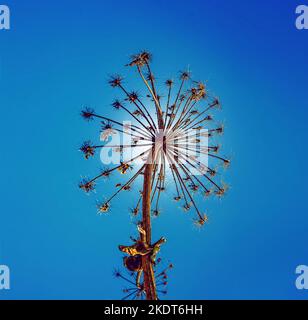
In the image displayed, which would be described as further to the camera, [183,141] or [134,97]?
[183,141]

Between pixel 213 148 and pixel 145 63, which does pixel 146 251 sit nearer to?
pixel 145 63

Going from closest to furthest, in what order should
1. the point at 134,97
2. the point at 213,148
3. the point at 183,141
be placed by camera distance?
the point at 134,97, the point at 183,141, the point at 213,148

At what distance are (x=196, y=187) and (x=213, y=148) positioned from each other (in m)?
1.56

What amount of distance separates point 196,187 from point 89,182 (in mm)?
3310
